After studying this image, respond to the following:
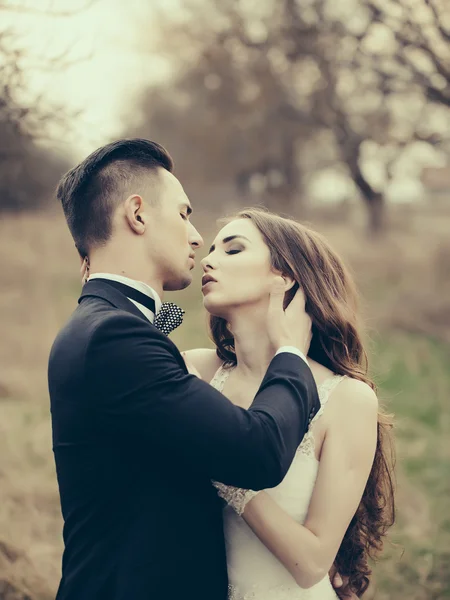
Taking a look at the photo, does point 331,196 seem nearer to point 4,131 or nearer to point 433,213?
point 433,213

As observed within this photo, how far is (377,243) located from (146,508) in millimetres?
3799

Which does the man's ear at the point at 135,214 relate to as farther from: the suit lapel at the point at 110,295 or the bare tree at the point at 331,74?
the bare tree at the point at 331,74

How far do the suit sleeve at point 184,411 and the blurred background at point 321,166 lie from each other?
287 centimetres

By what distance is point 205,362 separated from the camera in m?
2.68

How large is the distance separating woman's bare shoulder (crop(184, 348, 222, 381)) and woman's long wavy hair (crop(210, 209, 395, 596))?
40 centimetres

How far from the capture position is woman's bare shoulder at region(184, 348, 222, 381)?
264cm

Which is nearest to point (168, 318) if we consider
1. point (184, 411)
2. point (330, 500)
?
point (184, 411)

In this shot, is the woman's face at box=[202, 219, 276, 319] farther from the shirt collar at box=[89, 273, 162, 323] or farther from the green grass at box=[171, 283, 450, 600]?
the green grass at box=[171, 283, 450, 600]

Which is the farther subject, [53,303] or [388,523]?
[53,303]

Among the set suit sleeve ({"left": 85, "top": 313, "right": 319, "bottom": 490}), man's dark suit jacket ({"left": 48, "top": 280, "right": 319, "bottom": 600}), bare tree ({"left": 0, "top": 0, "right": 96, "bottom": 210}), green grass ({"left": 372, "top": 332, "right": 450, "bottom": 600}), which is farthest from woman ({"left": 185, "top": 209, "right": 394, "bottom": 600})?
green grass ({"left": 372, "top": 332, "right": 450, "bottom": 600})

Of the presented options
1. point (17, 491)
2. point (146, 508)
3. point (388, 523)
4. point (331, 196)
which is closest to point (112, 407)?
point (146, 508)

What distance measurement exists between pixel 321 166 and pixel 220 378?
3040 mm

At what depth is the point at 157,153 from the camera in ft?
7.07

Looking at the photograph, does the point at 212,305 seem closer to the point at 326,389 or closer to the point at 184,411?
the point at 326,389
